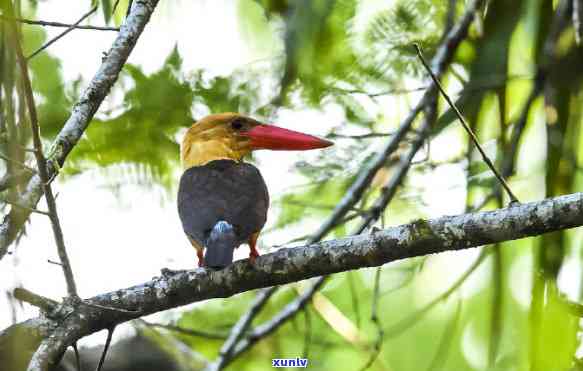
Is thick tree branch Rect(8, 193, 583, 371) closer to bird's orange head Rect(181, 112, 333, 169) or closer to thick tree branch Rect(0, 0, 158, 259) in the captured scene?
thick tree branch Rect(0, 0, 158, 259)

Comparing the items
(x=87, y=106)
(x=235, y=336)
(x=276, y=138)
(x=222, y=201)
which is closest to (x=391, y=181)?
(x=276, y=138)

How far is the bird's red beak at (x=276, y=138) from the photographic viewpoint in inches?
158

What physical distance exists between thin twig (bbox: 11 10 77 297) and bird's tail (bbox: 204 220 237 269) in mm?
592

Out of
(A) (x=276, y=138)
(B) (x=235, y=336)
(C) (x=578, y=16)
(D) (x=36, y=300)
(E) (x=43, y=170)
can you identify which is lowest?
(D) (x=36, y=300)

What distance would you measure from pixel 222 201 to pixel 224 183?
0.58 feet

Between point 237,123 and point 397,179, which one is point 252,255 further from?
point 237,123

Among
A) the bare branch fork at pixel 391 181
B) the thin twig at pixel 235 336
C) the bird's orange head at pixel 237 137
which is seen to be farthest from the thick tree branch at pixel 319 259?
the bird's orange head at pixel 237 137

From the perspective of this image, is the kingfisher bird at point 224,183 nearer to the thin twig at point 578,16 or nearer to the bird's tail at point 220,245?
the bird's tail at point 220,245

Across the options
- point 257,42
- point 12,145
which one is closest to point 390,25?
point 257,42

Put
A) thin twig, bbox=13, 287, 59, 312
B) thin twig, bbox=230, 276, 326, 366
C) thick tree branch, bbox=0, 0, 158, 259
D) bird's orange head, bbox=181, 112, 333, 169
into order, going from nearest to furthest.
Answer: thin twig, bbox=13, 287, 59, 312, thick tree branch, bbox=0, 0, 158, 259, thin twig, bbox=230, 276, 326, 366, bird's orange head, bbox=181, 112, 333, 169

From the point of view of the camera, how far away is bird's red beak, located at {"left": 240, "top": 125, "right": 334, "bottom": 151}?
4020 mm

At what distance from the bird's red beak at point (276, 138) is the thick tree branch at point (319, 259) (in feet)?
4.84

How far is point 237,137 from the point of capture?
4047 millimetres

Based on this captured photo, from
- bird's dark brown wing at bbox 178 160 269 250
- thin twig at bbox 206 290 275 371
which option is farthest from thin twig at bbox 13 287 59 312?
thin twig at bbox 206 290 275 371
